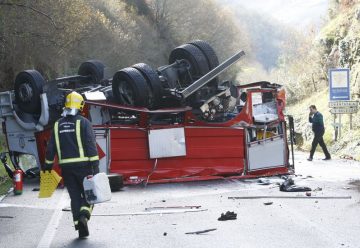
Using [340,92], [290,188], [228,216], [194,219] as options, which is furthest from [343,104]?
[194,219]

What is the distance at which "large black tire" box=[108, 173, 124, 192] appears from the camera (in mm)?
10695

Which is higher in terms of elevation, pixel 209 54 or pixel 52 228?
pixel 209 54

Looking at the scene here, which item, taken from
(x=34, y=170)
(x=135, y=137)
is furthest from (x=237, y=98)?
(x=34, y=170)

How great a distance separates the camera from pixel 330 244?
19.8 feet

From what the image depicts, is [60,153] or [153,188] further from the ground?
[60,153]

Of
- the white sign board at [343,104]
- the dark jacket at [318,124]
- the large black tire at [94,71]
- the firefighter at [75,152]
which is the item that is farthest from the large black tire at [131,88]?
the white sign board at [343,104]

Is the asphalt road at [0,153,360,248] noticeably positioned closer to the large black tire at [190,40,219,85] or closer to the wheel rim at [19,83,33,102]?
the wheel rim at [19,83,33,102]

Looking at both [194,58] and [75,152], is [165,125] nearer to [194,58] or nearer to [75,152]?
[194,58]

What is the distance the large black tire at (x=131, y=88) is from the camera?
11234 millimetres

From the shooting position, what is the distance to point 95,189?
21.9ft

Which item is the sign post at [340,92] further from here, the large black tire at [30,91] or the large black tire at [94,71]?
the large black tire at [30,91]

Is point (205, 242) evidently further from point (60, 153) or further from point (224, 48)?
point (224, 48)

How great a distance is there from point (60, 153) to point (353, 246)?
3.32m

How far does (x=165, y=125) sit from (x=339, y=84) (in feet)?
37.5
